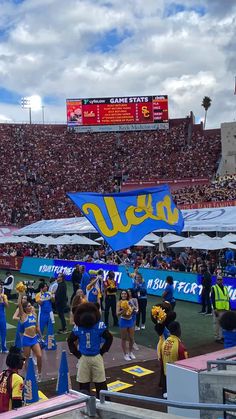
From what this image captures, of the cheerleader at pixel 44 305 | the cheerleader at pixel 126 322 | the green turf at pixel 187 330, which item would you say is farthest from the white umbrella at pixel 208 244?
the cheerleader at pixel 44 305

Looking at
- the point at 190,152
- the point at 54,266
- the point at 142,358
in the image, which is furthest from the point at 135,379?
the point at 190,152

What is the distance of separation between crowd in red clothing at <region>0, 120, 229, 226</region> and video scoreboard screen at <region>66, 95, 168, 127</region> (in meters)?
1.63

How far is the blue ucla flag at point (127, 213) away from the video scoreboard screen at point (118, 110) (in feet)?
143

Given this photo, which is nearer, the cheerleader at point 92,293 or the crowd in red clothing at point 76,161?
the cheerleader at point 92,293

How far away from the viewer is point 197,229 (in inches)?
981

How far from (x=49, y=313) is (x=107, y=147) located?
4621cm

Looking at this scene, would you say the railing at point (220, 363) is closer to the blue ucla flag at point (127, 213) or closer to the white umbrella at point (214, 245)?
the blue ucla flag at point (127, 213)

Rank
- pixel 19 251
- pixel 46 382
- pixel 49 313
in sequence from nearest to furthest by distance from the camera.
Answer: pixel 46 382, pixel 49 313, pixel 19 251

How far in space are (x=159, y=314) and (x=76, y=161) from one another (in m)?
47.0

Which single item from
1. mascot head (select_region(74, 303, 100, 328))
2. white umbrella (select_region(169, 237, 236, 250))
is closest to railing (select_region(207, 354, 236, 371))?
mascot head (select_region(74, 303, 100, 328))

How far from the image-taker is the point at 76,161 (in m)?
54.1

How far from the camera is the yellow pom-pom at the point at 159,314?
795 centimetres

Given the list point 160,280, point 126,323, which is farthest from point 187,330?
point 160,280

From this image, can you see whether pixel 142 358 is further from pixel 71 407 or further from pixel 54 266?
pixel 54 266
